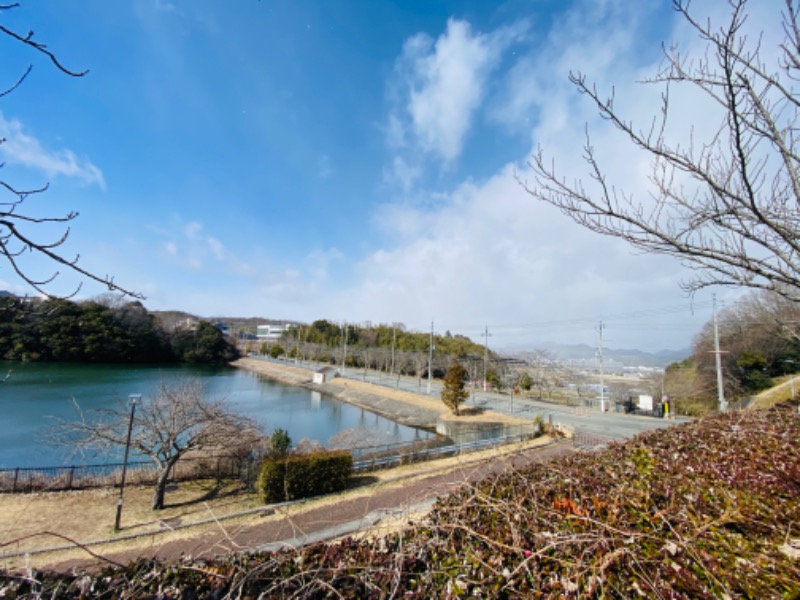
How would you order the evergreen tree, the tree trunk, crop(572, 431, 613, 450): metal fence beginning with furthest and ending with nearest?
the evergreen tree → crop(572, 431, 613, 450): metal fence → the tree trunk

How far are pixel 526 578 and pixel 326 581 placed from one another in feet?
3.63

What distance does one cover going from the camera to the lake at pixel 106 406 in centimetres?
1342

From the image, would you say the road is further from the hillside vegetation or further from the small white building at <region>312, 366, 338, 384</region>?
the hillside vegetation

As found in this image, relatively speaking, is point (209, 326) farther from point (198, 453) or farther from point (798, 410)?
point (798, 410)

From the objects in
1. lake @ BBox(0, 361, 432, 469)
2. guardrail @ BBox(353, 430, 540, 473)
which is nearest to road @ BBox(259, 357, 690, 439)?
guardrail @ BBox(353, 430, 540, 473)

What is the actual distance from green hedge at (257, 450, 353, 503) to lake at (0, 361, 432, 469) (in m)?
4.58

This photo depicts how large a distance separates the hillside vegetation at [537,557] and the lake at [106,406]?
12.0m

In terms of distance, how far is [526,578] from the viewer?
1861mm

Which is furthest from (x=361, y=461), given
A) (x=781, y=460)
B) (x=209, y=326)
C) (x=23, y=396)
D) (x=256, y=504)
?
(x=209, y=326)

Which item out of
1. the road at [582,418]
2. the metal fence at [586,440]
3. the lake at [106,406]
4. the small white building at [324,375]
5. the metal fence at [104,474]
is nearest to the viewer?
the metal fence at [104,474]

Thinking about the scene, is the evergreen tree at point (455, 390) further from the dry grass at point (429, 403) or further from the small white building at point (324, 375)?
the small white building at point (324, 375)

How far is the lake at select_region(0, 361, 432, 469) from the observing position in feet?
44.0

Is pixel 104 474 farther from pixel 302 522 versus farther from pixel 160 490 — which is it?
pixel 302 522

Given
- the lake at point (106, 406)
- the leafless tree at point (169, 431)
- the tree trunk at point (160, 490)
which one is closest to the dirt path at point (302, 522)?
the tree trunk at point (160, 490)
